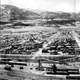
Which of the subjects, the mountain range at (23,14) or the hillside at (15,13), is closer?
the mountain range at (23,14)

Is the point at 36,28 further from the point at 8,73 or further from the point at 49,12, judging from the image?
the point at 8,73

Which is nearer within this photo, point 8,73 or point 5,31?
point 8,73

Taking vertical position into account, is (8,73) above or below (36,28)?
below

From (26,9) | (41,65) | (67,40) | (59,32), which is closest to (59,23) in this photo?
(59,32)

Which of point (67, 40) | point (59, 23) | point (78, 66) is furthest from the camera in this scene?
point (59, 23)

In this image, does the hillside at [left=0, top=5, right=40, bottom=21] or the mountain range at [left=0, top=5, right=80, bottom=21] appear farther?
the hillside at [left=0, top=5, right=40, bottom=21]

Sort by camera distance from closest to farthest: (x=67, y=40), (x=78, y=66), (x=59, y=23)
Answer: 1. (x=78, y=66)
2. (x=67, y=40)
3. (x=59, y=23)

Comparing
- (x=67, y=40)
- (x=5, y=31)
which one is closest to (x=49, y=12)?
(x=67, y=40)

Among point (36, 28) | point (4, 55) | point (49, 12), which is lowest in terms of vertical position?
point (4, 55)

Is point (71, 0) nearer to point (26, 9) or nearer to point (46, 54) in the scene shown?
point (26, 9)
